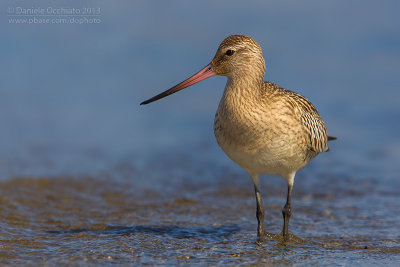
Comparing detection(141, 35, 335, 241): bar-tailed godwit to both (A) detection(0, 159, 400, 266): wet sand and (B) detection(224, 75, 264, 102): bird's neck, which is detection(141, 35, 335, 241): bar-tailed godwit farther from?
(A) detection(0, 159, 400, 266): wet sand

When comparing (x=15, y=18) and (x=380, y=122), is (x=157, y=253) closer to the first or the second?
(x=380, y=122)

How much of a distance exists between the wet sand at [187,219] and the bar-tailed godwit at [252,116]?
1.01 metres

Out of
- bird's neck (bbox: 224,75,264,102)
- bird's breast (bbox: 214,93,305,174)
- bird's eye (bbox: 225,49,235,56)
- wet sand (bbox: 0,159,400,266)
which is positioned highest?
bird's eye (bbox: 225,49,235,56)

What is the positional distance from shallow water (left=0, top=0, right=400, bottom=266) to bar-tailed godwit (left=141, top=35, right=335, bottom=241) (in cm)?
102

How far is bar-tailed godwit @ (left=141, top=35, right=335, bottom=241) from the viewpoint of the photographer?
6480 mm

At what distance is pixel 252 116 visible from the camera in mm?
6449

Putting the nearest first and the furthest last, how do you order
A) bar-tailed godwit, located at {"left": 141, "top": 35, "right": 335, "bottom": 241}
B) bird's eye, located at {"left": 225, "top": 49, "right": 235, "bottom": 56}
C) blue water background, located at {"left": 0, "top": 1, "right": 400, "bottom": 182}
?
1. bar-tailed godwit, located at {"left": 141, "top": 35, "right": 335, "bottom": 241}
2. bird's eye, located at {"left": 225, "top": 49, "right": 235, "bottom": 56}
3. blue water background, located at {"left": 0, "top": 1, "right": 400, "bottom": 182}

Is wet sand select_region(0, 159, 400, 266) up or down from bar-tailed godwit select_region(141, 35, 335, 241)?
down

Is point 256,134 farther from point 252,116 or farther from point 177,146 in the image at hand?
point 177,146

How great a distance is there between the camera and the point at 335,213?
8.29m

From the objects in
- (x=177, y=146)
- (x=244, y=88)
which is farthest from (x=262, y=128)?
(x=177, y=146)

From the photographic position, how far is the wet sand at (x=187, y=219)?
6.38m

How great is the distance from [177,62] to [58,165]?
6009 millimetres

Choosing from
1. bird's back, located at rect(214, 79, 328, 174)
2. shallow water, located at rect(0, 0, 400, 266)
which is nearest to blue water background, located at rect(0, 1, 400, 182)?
shallow water, located at rect(0, 0, 400, 266)
